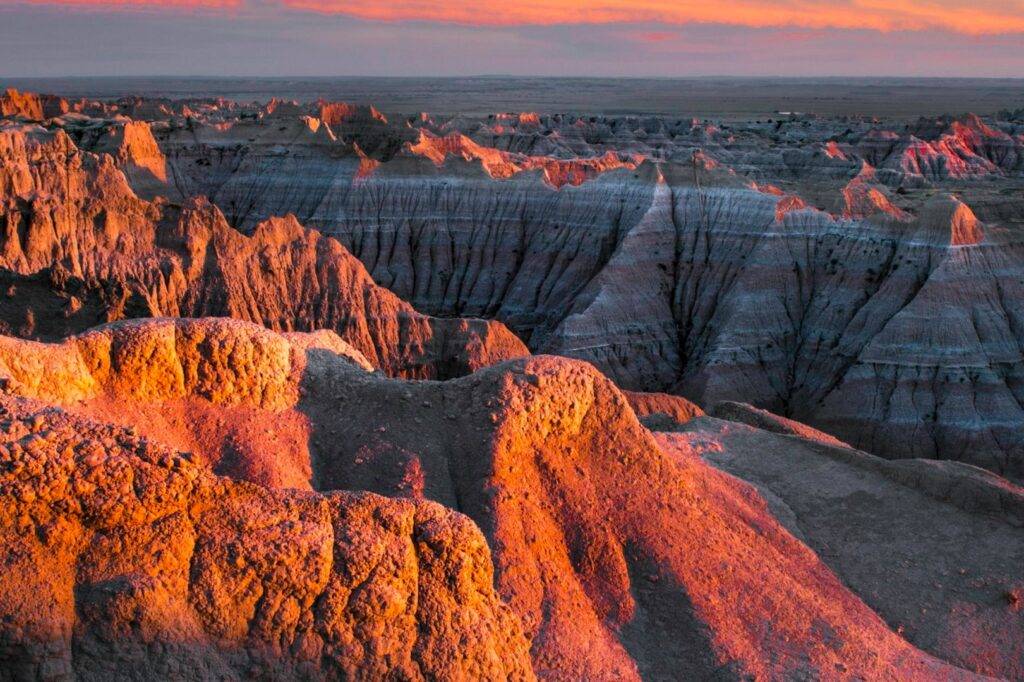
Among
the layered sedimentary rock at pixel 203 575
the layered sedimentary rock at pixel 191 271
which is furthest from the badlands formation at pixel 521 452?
the layered sedimentary rock at pixel 191 271

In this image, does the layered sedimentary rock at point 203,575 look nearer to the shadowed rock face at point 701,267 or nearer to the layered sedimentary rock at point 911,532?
the layered sedimentary rock at point 911,532

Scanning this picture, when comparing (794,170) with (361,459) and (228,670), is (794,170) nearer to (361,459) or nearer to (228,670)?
(361,459)

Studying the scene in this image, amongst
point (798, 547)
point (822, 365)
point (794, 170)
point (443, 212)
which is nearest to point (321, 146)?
point (443, 212)

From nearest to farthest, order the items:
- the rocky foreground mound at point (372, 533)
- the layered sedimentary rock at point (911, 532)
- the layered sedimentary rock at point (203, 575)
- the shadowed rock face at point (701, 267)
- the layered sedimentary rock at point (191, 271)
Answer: the layered sedimentary rock at point (203, 575) → the rocky foreground mound at point (372, 533) → the layered sedimentary rock at point (911, 532) → the layered sedimentary rock at point (191, 271) → the shadowed rock face at point (701, 267)

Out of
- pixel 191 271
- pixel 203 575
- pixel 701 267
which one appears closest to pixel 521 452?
pixel 203 575

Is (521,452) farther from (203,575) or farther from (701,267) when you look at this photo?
(701,267)
